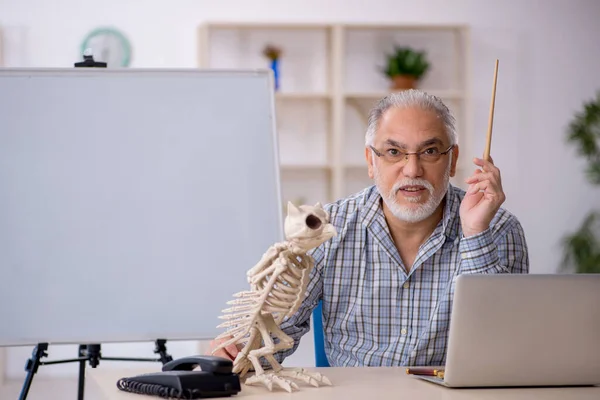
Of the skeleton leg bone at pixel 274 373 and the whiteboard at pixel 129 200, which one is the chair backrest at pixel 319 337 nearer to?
the whiteboard at pixel 129 200

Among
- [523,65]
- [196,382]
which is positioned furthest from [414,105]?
[523,65]

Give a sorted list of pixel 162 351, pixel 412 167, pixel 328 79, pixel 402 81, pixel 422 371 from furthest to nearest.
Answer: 1. pixel 328 79
2. pixel 402 81
3. pixel 162 351
4. pixel 412 167
5. pixel 422 371

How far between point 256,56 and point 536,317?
368cm

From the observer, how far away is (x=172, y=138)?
263 centimetres

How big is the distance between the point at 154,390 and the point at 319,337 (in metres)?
0.89

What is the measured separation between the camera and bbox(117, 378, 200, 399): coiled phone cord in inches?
53.2

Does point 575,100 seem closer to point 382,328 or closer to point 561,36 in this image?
point 561,36

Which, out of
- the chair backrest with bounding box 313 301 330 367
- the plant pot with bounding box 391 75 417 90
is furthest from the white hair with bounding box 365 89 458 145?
the plant pot with bounding box 391 75 417 90

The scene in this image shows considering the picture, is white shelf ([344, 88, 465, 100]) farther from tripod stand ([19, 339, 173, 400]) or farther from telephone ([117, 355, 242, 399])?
telephone ([117, 355, 242, 399])

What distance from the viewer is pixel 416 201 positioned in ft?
6.93

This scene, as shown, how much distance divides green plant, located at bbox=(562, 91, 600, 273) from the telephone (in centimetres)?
358

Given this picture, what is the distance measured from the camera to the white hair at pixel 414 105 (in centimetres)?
215

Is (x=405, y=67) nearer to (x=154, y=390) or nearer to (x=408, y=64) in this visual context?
(x=408, y=64)

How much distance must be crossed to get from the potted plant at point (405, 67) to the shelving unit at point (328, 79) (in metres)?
0.15
